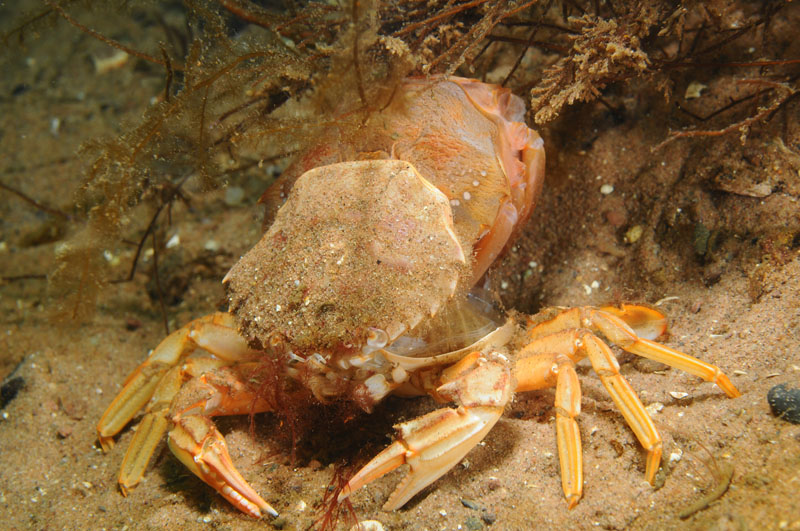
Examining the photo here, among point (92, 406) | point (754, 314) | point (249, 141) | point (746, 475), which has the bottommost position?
point (92, 406)

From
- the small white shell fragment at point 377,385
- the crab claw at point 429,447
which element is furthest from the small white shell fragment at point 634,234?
the small white shell fragment at point 377,385

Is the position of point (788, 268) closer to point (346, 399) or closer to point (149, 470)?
point (346, 399)

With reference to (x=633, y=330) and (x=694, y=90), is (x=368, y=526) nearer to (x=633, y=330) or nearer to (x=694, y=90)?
(x=633, y=330)

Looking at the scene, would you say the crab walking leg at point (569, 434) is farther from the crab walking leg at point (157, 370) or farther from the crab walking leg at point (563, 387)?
the crab walking leg at point (157, 370)

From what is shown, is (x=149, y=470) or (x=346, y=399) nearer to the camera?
(x=346, y=399)

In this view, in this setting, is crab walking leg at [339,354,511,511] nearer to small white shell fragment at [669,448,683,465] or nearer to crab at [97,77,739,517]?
crab at [97,77,739,517]

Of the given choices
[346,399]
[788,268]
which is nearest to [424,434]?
[346,399]
